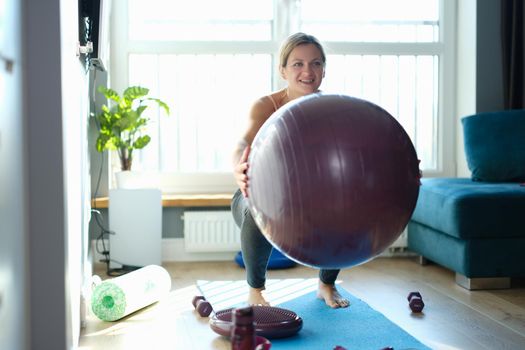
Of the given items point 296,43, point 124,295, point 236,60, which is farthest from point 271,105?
point 236,60

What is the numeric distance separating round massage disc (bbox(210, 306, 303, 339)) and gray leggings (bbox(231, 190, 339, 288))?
0.22 meters

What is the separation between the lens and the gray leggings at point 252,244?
2.83 metres

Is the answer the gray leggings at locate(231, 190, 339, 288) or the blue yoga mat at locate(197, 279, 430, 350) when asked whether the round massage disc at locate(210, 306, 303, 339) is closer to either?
the blue yoga mat at locate(197, 279, 430, 350)

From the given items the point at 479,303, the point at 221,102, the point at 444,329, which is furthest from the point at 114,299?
the point at 221,102

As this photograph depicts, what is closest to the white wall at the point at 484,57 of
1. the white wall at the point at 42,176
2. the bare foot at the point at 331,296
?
the bare foot at the point at 331,296

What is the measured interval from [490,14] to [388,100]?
2.87 ft

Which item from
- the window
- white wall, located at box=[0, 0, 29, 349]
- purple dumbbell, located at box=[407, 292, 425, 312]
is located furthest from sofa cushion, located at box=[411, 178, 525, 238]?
white wall, located at box=[0, 0, 29, 349]

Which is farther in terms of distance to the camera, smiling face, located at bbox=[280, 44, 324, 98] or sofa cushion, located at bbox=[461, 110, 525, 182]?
sofa cushion, located at bbox=[461, 110, 525, 182]

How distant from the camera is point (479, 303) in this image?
3250 mm

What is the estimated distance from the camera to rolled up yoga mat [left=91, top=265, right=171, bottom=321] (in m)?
2.96

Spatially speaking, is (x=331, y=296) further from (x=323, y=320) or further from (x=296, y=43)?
(x=296, y=43)

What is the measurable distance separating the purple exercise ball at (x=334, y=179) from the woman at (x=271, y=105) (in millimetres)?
737

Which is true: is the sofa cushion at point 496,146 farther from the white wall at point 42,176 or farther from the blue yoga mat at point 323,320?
the white wall at point 42,176

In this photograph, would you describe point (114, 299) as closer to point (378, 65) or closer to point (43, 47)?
point (43, 47)
